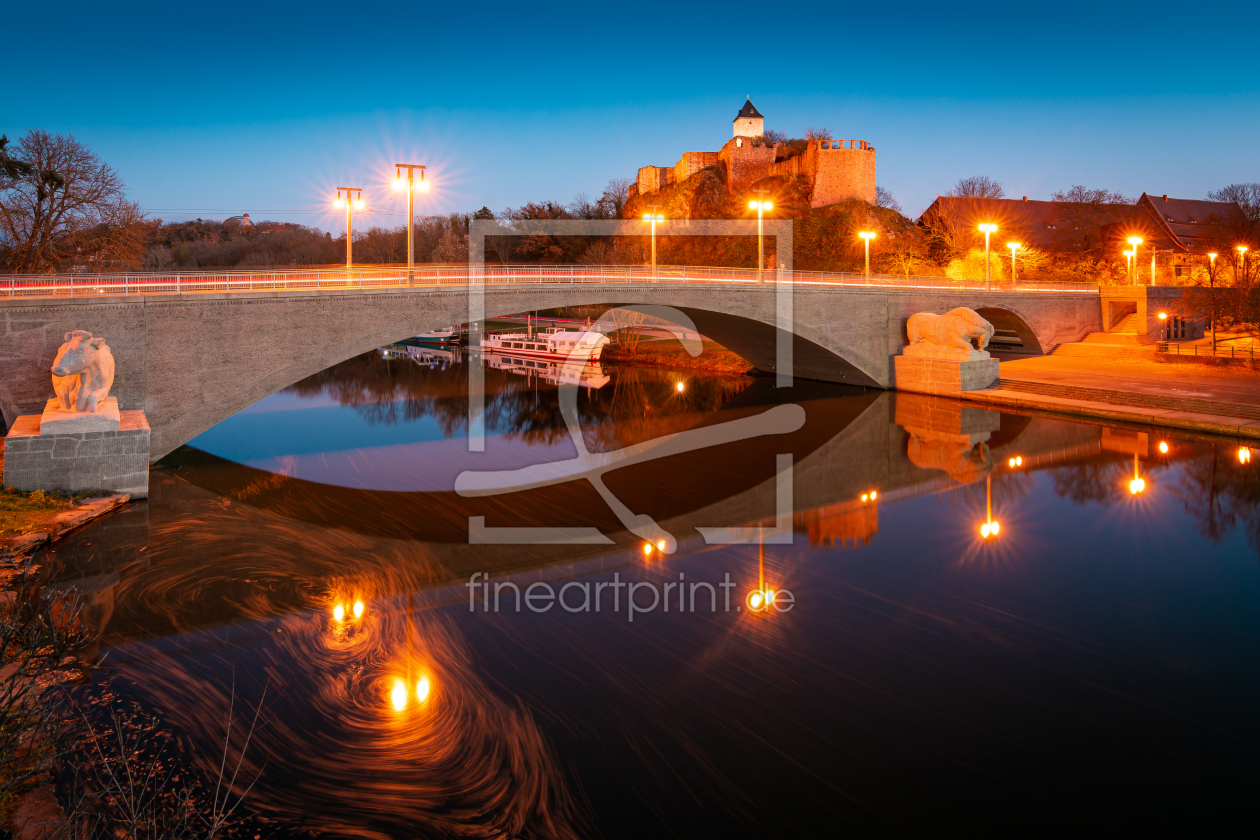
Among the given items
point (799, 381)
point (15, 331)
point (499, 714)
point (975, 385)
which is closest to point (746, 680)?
point (499, 714)

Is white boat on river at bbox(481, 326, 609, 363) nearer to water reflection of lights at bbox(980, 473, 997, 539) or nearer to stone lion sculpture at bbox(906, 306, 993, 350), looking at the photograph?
stone lion sculpture at bbox(906, 306, 993, 350)

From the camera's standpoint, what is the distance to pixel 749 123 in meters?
75.5

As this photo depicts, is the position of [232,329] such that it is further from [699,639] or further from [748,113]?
[748,113]

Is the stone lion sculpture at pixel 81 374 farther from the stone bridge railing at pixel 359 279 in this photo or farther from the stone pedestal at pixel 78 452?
the stone bridge railing at pixel 359 279

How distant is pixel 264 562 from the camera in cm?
1237

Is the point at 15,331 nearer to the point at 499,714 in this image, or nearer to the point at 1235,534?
the point at 499,714

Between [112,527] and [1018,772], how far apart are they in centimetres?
1376

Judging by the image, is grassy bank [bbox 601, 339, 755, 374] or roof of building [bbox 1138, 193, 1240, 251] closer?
grassy bank [bbox 601, 339, 755, 374]

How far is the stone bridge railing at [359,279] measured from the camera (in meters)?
16.2

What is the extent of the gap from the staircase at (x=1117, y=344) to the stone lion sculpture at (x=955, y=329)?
291 inches

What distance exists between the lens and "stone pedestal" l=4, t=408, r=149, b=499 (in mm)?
13625

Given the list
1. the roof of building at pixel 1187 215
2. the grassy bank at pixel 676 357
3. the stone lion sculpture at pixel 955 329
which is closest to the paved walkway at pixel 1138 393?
the stone lion sculpture at pixel 955 329

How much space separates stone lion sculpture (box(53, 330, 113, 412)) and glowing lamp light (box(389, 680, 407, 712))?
9854mm

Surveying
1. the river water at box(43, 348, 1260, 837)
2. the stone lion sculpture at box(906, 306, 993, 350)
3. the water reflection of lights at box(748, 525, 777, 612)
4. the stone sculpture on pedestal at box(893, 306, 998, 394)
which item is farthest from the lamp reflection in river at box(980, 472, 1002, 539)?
the stone lion sculpture at box(906, 306, 993, 350)
